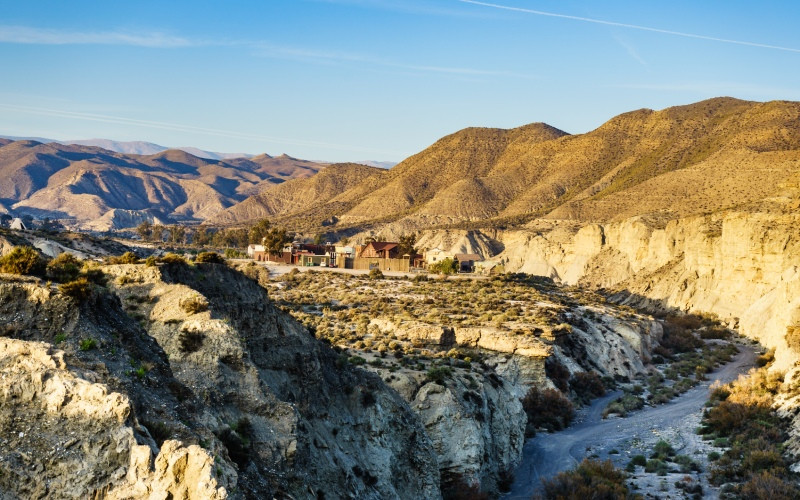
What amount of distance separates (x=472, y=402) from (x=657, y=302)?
6208cm

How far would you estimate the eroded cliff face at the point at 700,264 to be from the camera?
2665 inches

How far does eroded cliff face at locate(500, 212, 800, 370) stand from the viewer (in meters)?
67.7

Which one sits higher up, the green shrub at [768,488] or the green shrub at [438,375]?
the green shrub at [438,375]

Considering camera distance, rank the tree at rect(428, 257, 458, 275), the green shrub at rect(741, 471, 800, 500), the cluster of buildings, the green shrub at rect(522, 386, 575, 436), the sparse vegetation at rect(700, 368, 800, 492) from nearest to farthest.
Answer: the green shrub at rect(741, 471, 800, 500) < the sparse vegetation at rect(700, 368, 800, 492) < the green shrub at rect(522, 386, 575, 436) < the tree at rect(428, 257, 458, 275) < the cluster of buildings

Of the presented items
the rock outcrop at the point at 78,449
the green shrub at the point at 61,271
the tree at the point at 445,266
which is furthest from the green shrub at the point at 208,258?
the tree at the point at 445,266

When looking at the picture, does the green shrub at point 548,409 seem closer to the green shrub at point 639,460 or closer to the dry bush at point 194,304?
the green shrub at point 639,460

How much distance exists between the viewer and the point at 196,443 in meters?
10.8

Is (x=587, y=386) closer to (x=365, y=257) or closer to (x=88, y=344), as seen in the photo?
(x=88, y=344)

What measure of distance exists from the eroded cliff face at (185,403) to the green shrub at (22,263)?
0.96m

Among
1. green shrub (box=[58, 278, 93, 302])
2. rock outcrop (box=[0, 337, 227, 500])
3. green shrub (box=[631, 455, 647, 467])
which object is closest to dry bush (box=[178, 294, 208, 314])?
green shrub (box=[58, 278, 93, 302])

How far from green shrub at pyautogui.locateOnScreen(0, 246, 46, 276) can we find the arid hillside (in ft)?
335

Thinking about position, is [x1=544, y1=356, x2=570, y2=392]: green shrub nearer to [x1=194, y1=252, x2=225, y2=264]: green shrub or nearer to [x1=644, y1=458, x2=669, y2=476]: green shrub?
[x1=644, y1=458, x2=669, y2=476]: green shrub

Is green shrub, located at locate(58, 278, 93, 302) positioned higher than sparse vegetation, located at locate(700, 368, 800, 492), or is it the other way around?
green shrub, located at locate(58, 278, 93, 302)

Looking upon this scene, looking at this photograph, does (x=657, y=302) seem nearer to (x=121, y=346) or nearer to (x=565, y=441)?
(x=565, y=441)
